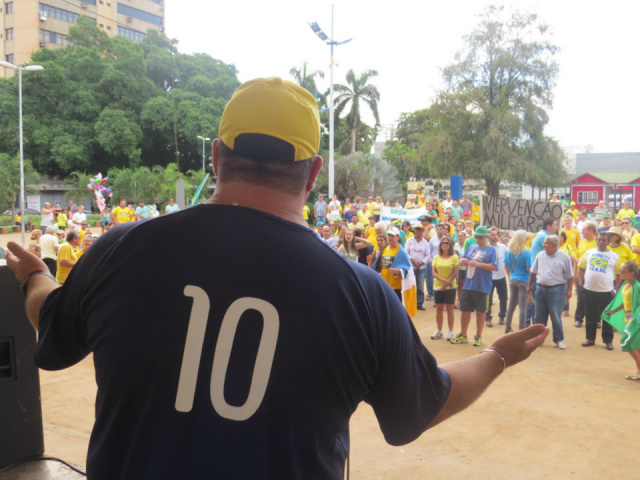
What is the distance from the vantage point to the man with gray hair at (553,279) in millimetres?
8609

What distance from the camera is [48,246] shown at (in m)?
11.1

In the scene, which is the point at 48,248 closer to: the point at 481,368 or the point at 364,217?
the point at 364,217

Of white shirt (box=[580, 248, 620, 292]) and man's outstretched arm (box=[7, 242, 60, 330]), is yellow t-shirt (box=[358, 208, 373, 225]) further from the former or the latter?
man's outstretched arm (box=[7, 242, 60, 330])

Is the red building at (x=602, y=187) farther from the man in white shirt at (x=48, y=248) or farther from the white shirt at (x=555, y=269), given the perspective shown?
the man in white shirt at (x=48, y=248)

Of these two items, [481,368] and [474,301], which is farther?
[474,301]

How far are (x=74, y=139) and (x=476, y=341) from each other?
4223cm

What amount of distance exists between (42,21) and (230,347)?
7366 cm

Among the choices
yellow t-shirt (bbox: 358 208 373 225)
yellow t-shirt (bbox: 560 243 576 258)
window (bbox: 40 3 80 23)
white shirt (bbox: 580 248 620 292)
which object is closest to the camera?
white shirt (bbox: 580 248 620 292)

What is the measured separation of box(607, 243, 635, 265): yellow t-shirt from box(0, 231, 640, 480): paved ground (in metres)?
1.89

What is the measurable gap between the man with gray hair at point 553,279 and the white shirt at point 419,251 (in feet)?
9.87

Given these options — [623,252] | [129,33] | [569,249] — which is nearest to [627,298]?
[623,252]

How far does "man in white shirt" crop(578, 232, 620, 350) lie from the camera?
339 inches

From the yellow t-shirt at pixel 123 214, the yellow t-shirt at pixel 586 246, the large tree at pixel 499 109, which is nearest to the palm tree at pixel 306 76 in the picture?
the large tree at pixel 499 109

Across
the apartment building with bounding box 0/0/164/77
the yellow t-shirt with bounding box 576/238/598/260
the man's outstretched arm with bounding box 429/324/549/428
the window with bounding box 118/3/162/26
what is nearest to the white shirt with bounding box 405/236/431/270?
the yellow t-shirt with bounding box 576/238/598/260
